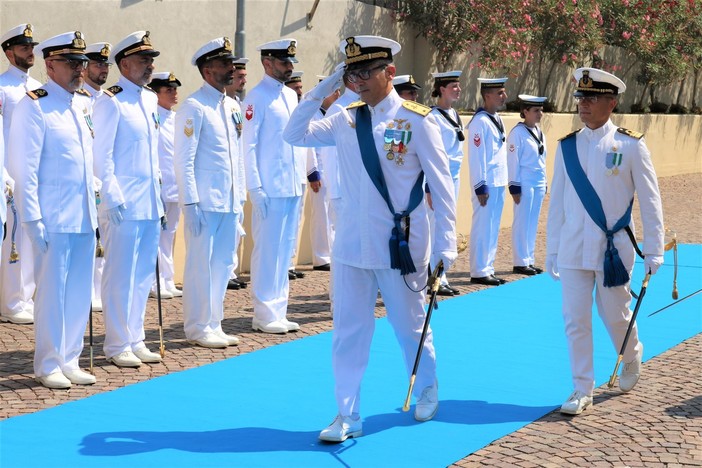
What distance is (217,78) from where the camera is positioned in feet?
29.0

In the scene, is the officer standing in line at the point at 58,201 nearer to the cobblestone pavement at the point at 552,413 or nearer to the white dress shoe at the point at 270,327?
the cobblestone pavement at the point at 552,413

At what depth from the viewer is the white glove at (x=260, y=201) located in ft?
31.3

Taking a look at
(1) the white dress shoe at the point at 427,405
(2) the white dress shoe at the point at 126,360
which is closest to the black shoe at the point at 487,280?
(2) the white dress shoe at the point at 126,360

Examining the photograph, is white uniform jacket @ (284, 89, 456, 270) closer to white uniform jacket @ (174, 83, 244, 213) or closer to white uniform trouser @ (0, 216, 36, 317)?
white uniform jacket @ (174, 83, 244, 213)

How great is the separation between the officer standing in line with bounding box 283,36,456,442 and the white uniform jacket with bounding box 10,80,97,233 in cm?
178

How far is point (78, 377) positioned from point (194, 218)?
5.56 feet

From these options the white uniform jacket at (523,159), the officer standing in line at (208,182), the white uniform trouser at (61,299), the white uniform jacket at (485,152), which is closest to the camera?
the white uniform trouser at (61,299)

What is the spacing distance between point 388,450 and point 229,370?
2.14m

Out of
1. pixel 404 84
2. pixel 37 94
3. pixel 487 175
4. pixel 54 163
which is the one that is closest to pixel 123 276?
pixel 54 163

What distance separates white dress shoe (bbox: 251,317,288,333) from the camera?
950 cm

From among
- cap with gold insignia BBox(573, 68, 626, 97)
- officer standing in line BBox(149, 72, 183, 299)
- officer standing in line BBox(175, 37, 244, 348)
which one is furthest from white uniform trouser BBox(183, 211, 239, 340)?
cap with gold insignia BBox(573, 68, 626, 97)

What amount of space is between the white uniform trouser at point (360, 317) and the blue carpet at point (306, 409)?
1.06 ft

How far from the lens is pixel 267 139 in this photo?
31.3 feet

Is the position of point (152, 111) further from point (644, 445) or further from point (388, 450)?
point (644, 445)
